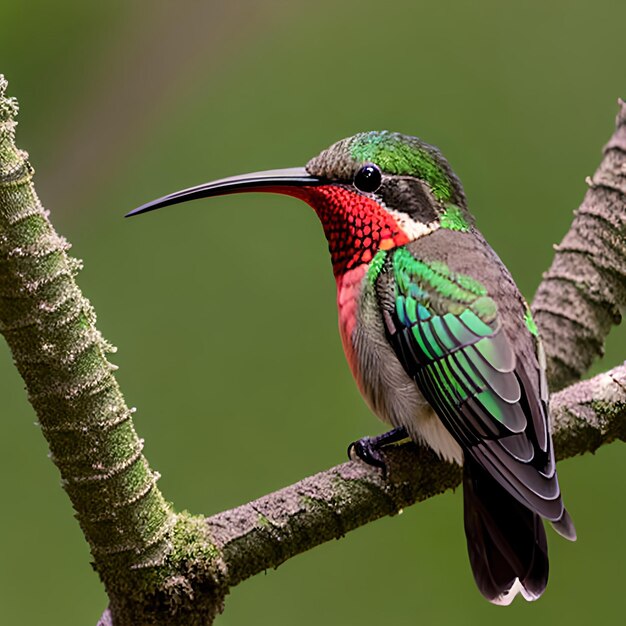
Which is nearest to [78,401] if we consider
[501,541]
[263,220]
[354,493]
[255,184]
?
[354,493]

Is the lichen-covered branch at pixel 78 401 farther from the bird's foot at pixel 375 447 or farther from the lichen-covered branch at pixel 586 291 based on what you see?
the lichen-covered branch at pixel 586 291

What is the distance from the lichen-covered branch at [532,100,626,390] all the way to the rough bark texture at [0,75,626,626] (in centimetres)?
32

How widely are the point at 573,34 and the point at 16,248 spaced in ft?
10.8

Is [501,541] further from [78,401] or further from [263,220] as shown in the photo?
[263,220]

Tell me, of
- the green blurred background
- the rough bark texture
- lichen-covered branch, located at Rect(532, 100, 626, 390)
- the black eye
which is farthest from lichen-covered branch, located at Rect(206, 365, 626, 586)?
the green blurred background

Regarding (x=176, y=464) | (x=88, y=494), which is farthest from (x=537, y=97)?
(x=88, y=494)

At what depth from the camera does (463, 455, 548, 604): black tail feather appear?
160 centimetres

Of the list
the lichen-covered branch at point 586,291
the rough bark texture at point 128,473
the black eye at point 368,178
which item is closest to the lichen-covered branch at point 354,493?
the rough bark texture at point 128,473

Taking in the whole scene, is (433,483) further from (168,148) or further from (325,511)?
(168,148)

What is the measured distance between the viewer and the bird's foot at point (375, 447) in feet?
5.42

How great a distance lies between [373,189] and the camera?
1845 mm

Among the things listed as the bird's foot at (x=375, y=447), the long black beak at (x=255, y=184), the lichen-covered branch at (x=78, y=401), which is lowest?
the bird's foot at (x=375, y=447)

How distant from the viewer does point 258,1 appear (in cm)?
403

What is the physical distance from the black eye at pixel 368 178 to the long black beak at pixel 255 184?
0.07m
